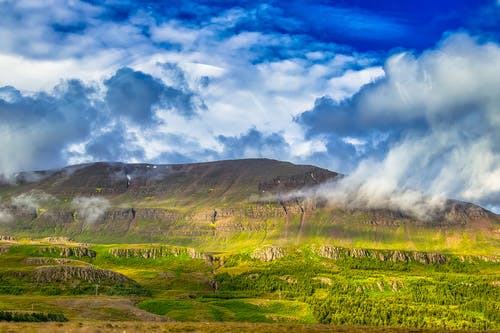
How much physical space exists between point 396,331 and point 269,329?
24873 millimetres

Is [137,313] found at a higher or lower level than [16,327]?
lower

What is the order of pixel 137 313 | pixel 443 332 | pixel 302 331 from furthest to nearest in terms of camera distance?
pixel 137 313, pixel 443 332, pixel 302 331

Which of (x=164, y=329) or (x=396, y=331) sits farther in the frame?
(x=396, y=331)

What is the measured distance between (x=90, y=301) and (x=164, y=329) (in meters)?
119

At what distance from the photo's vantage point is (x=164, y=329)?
90.5 m

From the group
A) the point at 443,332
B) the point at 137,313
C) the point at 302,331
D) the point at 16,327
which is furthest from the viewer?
Answer: the point at 137,313

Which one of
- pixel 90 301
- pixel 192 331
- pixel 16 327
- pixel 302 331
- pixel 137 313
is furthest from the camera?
pixel 90 301

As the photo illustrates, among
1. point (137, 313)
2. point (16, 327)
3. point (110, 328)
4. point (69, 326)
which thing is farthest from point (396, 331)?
point (137, 313)

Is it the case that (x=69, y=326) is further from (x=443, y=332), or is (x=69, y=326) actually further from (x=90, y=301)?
(x=90, y=301)

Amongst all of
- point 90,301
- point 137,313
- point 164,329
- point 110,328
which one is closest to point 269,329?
point 164,329

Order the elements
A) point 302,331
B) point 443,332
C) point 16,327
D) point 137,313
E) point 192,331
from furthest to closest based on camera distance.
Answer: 1. point 137,313
2. point 443,332
3. point 302,331
4. point 192,331
5. point 16,327

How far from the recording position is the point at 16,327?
83.5 meters

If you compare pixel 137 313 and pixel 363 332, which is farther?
pixel 137 313

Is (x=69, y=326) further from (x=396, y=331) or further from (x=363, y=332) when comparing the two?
(x=396, y=331)
